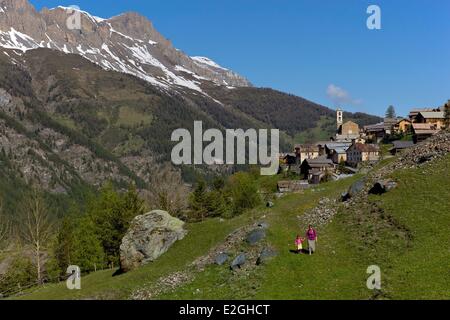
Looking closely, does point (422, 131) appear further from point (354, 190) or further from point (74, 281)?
point (74, 281)

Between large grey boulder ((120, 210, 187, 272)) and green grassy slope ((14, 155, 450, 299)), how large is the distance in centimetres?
183

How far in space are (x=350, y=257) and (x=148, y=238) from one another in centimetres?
2731

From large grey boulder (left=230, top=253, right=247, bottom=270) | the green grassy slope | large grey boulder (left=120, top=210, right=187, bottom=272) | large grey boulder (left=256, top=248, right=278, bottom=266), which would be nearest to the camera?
the green grassy slope

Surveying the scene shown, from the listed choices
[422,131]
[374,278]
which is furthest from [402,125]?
[374,278]

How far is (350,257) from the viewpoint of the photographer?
44.8 meters

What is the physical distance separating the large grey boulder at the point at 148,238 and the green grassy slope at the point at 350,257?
1.83 metres

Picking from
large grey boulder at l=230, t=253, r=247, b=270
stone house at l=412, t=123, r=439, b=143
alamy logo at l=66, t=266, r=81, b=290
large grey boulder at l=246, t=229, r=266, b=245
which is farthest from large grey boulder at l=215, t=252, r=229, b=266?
stone house at l=412, t=123, r=439, b=143

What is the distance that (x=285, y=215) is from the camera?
60.2 metres

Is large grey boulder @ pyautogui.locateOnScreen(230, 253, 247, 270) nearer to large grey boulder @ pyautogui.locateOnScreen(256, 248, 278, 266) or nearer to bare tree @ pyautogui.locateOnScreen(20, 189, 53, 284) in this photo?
large grey boulder @ pyautogui.locateOnScreen(256, 248, 278, 266)

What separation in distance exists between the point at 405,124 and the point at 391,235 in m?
151

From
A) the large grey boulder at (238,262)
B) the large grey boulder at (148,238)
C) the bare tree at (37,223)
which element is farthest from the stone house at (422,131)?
the large grey boulder at (238,262)

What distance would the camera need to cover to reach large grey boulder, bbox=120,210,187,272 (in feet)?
196
